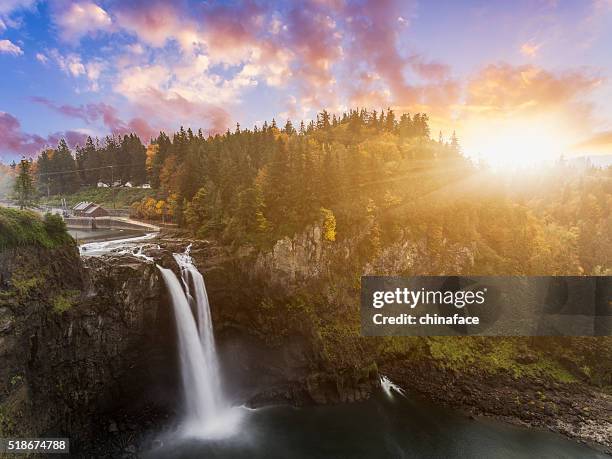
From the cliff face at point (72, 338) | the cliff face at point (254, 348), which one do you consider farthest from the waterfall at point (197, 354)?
the cliff face at point (72, 338)

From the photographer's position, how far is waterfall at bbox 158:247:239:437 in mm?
26703

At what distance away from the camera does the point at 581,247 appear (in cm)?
4800

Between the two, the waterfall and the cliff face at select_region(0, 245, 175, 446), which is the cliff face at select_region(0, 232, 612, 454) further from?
the waterfall

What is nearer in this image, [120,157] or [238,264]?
[238,264]

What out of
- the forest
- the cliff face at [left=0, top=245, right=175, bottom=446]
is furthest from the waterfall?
the forest

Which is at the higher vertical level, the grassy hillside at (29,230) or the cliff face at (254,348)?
the grassy hillside at (29,230)

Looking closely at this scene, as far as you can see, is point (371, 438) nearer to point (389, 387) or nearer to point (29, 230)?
point (389, 387)

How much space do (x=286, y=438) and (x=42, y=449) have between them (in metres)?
15.8

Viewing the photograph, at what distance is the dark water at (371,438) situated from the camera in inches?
924

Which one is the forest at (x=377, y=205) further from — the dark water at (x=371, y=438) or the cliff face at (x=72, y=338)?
the dark water at (x=371, y=438)

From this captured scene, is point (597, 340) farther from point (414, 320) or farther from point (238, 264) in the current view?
point (238, 264)

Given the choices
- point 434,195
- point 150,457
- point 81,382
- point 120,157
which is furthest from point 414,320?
point 120,157
